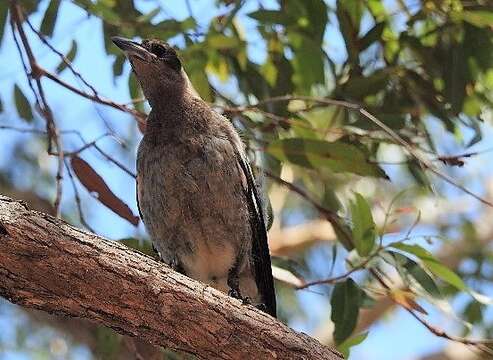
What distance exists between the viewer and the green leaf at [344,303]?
11.8ft

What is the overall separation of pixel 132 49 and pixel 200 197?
628mm

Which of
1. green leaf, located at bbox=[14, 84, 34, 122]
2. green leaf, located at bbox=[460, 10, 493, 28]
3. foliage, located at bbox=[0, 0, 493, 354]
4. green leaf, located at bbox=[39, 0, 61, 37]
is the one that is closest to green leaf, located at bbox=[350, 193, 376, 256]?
foliage, located at bbox=[0, 0, 493, 354]

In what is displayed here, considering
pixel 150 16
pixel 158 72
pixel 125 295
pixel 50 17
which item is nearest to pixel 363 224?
pixel 158 72

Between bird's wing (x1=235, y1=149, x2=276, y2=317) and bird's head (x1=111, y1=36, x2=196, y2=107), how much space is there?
0.40m

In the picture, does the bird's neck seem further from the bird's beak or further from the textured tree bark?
the textured tree bark

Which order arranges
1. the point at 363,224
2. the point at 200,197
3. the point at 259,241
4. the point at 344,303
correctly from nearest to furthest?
the point at 200,197 → the point at 259,241 → the point at 363,224 → the point at 344,303

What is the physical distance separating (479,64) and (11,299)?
2589 millimetres

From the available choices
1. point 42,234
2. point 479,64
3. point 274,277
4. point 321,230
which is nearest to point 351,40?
point 479,64

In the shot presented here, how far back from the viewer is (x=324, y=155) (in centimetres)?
373

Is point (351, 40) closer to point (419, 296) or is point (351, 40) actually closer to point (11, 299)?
point (419, 296)

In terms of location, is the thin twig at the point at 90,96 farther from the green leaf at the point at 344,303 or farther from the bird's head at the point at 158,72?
the green leaf at the point at 344,303

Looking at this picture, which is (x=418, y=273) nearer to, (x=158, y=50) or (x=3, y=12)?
(x=158, y=50)

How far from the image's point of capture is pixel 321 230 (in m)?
6.65

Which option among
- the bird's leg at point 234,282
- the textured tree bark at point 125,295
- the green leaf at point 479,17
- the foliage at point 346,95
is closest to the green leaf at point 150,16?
the foliage at point 346,95
